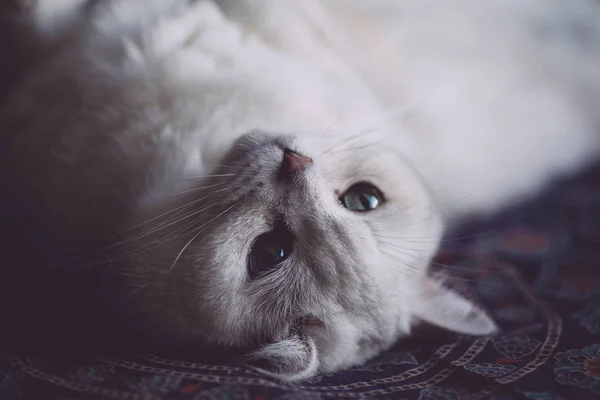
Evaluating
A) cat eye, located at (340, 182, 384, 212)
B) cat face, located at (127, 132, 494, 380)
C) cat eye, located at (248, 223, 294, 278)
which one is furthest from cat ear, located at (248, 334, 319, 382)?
cat eye, located at (340, 182, 384, 212)

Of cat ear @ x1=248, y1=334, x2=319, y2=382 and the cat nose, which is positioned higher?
the cat nose

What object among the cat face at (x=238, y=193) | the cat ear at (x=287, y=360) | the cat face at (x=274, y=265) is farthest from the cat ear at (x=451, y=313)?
the cat ear at (x=287, y=360)

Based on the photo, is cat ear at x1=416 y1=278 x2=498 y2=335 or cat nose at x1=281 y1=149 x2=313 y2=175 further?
cat ear at x1=416 y1=278 x2=498 y2=335

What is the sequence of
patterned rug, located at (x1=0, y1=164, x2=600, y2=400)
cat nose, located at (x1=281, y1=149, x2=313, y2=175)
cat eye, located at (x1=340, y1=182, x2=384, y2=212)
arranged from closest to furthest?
patterned rug, located at (x1=0, y1=164, x2=600, y2=400) → cat nose, located at (x1=281, y1=149, x2=313, y2=175) → cat eye, located at (x1=340, y1=182, x2=384, y2=212)

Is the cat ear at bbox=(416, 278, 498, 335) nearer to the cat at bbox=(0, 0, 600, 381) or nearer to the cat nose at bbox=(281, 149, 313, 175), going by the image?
the cat at bbox=(0, 0, 600, 381)

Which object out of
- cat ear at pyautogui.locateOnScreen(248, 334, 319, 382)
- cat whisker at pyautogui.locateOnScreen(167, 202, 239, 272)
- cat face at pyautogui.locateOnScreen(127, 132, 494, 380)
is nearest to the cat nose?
cat face at pyautogui.locateOnScreen(127, 132, 494, 380)

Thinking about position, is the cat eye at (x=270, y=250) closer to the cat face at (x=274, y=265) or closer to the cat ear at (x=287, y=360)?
the cat face at (x=274, y=265)

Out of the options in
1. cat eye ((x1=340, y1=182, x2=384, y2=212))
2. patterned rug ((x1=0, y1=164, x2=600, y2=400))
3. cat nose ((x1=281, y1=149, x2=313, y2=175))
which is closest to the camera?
patterned rug ((x1=0, y1=164, x2=600, y2=400))

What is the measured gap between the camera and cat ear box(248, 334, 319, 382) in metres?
0.97

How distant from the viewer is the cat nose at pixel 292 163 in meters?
1.03

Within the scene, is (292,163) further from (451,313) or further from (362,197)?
(451,313)

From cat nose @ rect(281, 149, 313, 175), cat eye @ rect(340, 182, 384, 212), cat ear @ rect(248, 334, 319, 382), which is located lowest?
cat ear @ rect(248, 334, 319, 382)

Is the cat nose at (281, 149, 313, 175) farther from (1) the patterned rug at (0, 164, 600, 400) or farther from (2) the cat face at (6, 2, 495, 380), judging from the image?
(1) the patterned rug at (0, 164, 600, 400)

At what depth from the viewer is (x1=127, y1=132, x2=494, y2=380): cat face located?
101 cm
